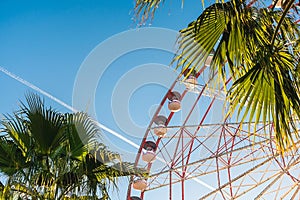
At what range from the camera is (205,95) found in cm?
1360

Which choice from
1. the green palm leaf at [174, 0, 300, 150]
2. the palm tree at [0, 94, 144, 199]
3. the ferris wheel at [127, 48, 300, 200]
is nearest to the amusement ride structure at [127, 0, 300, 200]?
the ferris wheel at [127, 48, 300, 200]

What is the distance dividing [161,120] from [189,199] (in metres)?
2.68

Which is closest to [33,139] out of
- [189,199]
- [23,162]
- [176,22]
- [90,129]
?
[23,162]

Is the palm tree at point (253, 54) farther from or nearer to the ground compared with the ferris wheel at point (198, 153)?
nearer to the ground

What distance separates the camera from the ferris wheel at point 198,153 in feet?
42.1

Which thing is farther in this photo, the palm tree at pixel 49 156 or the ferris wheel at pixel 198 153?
the ferris wheel at pixel 198 153

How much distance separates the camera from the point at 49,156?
18.6 ft

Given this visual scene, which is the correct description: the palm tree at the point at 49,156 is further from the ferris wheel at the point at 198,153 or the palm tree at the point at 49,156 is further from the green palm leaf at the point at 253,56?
the ferris wheel at the point at 198,153

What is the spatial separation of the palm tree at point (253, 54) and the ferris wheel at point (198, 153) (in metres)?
8.29

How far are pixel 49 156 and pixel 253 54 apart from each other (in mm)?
2878

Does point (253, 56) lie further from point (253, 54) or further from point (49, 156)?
point (49, 156)

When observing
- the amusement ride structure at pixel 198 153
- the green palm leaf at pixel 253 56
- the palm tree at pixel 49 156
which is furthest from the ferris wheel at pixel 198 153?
the green palm leaf at pixel 253 56

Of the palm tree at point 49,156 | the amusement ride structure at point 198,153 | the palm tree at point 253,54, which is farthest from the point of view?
the amusement ride structure at point 198,153

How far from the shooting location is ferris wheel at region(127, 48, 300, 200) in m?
12.8
